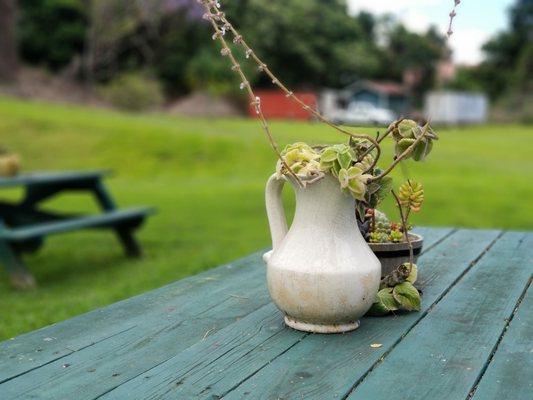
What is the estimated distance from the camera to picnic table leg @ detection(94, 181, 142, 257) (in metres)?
5.62

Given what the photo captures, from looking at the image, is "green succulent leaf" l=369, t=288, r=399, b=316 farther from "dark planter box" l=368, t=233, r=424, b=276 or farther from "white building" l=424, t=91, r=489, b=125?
"white building" l=424, t=91, r=489, b=125

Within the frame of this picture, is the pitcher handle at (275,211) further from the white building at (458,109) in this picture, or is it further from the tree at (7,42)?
the white building at (458,109)

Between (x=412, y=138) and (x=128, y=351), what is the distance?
676mm

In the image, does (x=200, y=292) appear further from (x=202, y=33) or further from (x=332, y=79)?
(x=332, y=79)

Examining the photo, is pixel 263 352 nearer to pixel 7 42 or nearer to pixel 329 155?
pixel 329 155

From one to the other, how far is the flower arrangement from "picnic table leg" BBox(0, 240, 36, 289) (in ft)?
10.6

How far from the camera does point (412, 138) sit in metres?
1.56

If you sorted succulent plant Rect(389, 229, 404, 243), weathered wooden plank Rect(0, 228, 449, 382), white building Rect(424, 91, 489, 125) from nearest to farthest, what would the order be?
weathered wooden plank Rect(0, 228, 449, 382) < succulent plant Rect(389, 229, 404, 243) < white building Rect(424, 91, 489, 125)

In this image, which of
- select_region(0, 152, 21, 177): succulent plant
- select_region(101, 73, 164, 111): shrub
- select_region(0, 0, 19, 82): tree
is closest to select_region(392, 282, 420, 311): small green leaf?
select_region(0, 152, 21, 177): succulent plant

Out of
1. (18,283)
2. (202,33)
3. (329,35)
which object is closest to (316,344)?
(18,283)

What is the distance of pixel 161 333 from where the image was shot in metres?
1.61

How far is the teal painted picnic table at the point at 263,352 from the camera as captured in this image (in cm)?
128

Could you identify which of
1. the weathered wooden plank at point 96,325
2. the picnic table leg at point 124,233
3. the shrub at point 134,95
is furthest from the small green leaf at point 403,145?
the shrub at point 134,95

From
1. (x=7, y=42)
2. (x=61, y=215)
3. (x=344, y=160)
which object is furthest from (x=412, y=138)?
(x=7, y=42)
